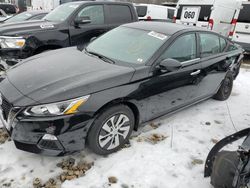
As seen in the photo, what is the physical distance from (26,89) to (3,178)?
3.21ft

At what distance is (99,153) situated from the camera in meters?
2.85

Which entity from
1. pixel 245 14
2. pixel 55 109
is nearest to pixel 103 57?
pixel 55 109

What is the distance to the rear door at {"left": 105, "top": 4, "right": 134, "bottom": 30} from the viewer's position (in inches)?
235

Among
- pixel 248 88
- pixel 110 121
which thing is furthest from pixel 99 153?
pixel 248 88

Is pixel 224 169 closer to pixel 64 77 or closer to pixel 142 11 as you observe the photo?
pixel 64 77

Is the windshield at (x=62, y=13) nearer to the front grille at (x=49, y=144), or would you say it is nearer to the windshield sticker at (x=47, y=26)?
the windshield sticker at (x=47, y=26)

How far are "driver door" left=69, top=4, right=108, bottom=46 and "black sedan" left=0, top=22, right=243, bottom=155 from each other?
1682 millimetres

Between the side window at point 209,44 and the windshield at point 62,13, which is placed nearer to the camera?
the side window at point 209,44

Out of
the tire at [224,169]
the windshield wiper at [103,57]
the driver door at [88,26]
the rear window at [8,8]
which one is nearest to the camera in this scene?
the tire at [224,169]

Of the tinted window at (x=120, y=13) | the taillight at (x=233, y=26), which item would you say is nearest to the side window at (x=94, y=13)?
the tinted window at (x=120, y=13)

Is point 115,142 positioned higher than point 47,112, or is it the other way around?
point 47,112

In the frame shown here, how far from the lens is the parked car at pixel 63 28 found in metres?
4.61

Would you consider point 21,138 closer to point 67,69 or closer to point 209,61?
point 67,69

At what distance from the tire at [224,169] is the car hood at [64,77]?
1327 millimetres
